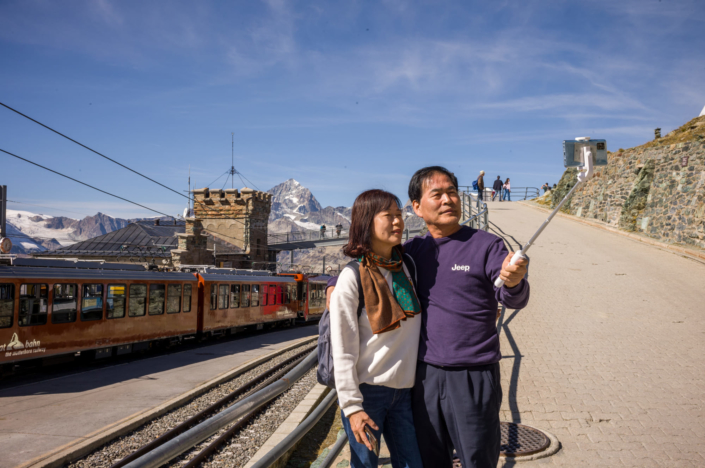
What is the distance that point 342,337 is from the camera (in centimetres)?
252

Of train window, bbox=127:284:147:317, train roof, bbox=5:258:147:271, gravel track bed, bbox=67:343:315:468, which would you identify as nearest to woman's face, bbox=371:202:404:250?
gravel track bed, bbox=67:343:315:468

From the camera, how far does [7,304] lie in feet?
38.5

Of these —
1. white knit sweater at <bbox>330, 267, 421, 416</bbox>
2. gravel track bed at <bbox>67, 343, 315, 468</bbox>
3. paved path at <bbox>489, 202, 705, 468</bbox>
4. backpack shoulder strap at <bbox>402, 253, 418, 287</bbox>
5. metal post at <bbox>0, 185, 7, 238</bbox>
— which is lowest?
gravel track bed at <bbox>67, 343, 315, 468</bbox>

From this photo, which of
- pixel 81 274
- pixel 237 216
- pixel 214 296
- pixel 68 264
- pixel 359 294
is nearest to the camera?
pixel 359 294

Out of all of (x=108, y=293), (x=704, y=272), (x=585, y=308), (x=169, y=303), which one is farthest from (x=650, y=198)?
(x=108, y=293)

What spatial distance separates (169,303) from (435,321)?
15.7 meters

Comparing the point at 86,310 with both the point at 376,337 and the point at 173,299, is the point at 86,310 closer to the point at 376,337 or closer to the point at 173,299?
the point at 173,299

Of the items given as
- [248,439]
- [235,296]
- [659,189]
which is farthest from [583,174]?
[659,189]

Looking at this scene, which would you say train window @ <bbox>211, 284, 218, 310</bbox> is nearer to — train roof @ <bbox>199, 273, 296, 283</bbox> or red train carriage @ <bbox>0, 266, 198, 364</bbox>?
train roof @ <bbox>199, 273, 296, 283</bbox>

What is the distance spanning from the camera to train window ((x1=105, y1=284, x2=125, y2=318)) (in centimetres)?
1441

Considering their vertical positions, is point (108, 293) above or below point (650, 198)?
below

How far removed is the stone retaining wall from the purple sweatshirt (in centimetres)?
1898

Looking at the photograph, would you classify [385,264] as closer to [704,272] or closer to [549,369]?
[549,369]

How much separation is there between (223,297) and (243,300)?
167cm
